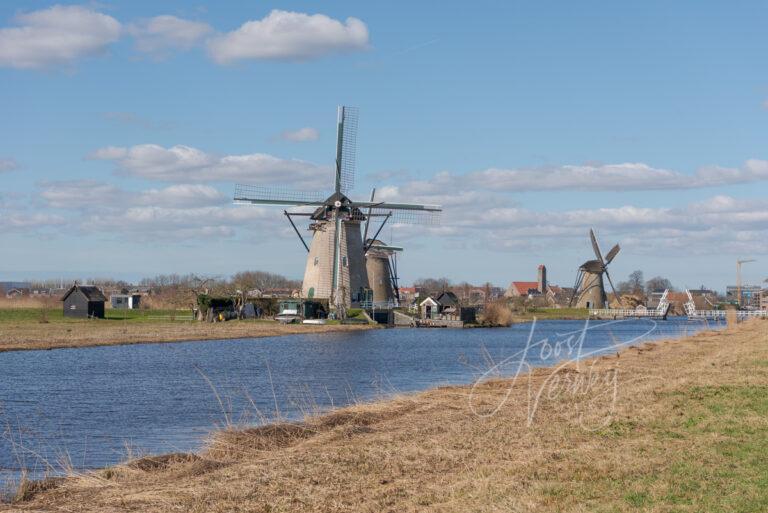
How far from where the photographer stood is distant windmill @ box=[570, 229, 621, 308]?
102 metres

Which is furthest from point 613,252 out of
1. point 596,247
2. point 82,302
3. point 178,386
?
point 178,386

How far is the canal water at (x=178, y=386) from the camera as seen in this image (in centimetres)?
1543

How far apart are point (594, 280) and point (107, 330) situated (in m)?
65.6

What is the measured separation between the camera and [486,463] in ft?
32.7

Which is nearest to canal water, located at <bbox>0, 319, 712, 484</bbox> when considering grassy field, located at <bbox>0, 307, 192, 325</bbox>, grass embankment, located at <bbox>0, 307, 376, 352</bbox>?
grass embankment, located at <bbox>0, 307, 376, 352</bbox>

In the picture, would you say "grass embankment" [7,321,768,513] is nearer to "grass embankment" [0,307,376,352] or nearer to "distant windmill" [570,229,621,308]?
"grass embankment" [0,307,376,352]

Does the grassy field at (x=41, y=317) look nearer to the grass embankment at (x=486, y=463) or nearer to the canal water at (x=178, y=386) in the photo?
the canal water at (x=178, y=386)

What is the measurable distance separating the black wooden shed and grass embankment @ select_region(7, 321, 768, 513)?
175ft

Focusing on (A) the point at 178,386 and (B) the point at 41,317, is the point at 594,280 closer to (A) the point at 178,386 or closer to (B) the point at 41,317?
(B) the point at 41,317

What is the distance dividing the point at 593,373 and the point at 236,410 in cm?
739

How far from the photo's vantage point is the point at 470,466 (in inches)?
388

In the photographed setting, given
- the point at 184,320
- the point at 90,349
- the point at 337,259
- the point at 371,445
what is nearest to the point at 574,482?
the point at 371,445

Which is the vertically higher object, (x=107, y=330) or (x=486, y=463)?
(x=107, y=330)

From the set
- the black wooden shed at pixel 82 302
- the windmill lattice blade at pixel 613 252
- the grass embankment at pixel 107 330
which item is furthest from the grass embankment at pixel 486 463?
the windmill lattice blade at pixel 613 252
